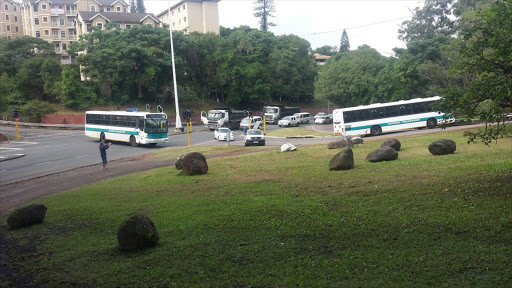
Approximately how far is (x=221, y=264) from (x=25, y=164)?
966 inches

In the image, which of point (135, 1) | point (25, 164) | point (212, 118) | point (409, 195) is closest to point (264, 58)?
point (212, 118)

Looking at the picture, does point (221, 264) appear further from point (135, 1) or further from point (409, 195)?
point (135, 1)

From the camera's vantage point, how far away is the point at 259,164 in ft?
67.4

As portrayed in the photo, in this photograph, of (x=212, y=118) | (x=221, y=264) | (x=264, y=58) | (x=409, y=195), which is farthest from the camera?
(x=264, y=58)

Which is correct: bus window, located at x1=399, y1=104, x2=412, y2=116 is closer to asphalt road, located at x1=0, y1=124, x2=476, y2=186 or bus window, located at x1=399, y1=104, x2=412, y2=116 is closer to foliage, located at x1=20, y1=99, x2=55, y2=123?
asphalt road, located at x1=0, y1=124, x2=476, y2=186

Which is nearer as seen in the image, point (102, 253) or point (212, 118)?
point (102, 253)

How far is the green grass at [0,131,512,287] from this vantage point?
6.72m

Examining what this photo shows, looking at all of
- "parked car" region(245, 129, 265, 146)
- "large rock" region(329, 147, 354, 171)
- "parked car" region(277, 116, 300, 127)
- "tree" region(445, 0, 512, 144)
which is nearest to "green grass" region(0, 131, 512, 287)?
"large rock" region(329, 147, 354, 171)

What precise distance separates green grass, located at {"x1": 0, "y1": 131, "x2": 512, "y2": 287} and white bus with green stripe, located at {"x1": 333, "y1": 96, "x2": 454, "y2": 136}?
21.1 m

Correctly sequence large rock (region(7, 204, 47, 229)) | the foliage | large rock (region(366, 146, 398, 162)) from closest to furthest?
1. large rock (region(7, 204, 47, 229))
2. large rock (region(366, 146, 398, 162))
3. the foliage

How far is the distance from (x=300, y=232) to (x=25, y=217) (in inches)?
310

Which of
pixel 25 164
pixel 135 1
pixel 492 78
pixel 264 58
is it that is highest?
pixel 135 1

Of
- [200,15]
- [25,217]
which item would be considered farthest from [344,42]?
[25,217]

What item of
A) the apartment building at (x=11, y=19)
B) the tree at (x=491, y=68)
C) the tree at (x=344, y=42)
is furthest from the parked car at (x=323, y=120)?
the tree at (x=344, y=42)
